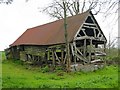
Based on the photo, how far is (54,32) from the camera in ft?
108

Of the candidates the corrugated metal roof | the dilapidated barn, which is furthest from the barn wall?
the corrugated metal roof

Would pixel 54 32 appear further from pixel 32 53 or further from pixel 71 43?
pixel 71 43

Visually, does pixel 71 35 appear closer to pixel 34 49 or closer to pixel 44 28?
pixel 34 49

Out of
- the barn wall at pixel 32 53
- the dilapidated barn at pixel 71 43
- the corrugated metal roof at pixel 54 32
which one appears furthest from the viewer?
the barn wall at pixel 32 53

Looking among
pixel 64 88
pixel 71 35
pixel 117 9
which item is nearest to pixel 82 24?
pixel 71 35

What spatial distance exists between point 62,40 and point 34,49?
5.73m

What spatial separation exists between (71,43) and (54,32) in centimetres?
626

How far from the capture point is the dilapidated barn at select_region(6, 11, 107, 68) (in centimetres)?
2780

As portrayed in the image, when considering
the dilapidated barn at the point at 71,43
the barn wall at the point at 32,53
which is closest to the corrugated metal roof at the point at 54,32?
the dilapidated barn at the point at 71,43

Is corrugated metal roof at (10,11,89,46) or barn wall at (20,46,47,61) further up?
corrugated metal roof at (10,11,89,46)

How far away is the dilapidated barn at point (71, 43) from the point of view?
2780 cm

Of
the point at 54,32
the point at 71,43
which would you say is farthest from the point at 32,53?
→ the point at 71,43

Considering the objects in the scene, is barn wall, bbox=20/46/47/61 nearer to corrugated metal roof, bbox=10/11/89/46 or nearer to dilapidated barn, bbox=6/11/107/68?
dilapidated barn, bbox=6/11/107/68

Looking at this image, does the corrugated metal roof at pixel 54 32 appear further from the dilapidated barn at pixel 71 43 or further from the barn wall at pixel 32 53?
the barn wall at pixel 32 53
